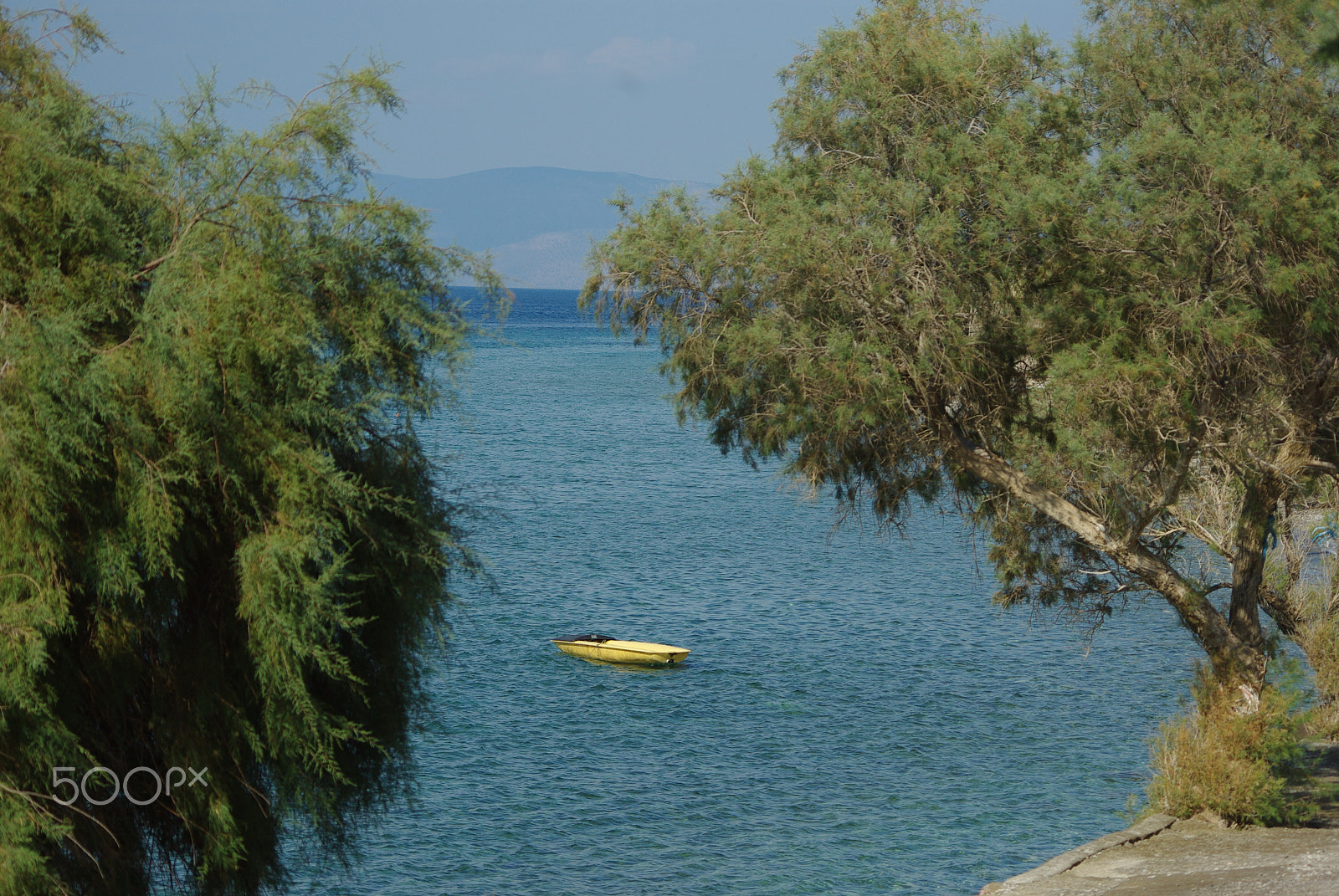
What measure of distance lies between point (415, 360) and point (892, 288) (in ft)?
15.5

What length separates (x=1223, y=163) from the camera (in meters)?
9.89

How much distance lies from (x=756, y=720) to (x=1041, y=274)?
532 inches

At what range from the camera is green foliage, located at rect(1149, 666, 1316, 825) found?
11.1 m

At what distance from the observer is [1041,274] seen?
1130cm

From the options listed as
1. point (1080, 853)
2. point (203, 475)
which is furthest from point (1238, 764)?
point (203, 475)

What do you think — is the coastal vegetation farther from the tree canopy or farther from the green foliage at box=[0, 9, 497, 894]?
the green foliage at box=[0, 9, 497, 894]

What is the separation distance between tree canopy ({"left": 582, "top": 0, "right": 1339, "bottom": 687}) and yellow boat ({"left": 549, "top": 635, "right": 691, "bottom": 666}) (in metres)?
12.7

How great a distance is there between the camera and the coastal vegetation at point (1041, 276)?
33.7ft

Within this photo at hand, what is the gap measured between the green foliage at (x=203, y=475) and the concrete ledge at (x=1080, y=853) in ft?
19.5

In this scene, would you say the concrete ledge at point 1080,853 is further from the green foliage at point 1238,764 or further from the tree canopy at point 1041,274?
the tree canopy at point 1041,274

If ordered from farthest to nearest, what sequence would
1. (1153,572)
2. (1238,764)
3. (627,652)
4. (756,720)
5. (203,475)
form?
1. (627,652)
2. (756,720)
3. (1153,572)
4. (1238,764)
5. (203,475)

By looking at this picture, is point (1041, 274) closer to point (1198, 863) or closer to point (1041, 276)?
point (1041, 276)

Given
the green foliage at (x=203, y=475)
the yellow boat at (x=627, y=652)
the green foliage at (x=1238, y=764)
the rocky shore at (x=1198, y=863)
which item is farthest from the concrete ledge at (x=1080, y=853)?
the yellow boat at (x=627, y=652)

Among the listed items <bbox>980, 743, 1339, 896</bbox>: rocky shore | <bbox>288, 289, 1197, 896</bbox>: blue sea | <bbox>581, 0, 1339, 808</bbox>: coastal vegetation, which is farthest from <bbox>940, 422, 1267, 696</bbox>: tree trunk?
<bbox>288, 289, 1197, 896</bbox>: blue sea
